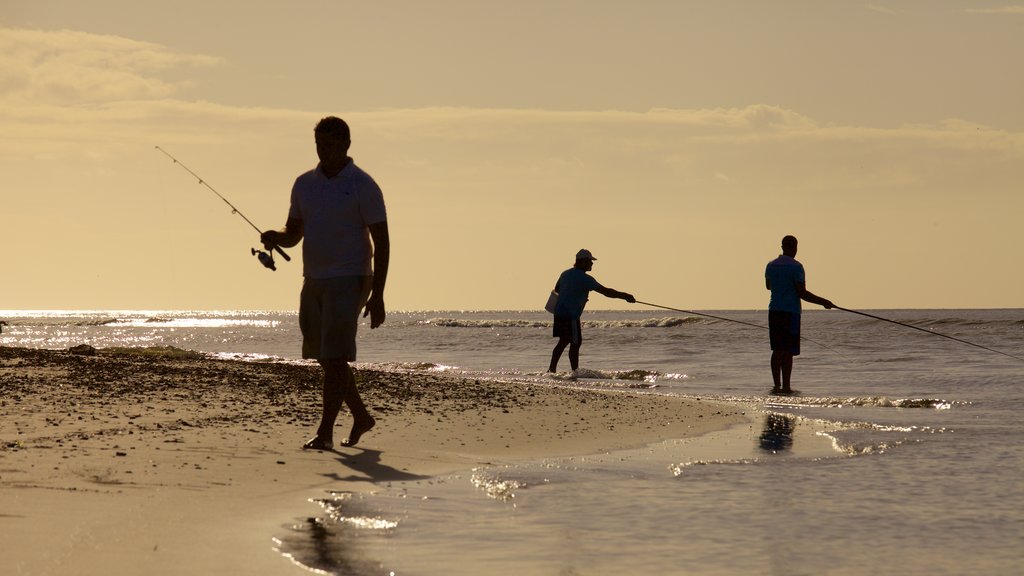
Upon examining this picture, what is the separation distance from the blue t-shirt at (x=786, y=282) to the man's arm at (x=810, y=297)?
0.14ft

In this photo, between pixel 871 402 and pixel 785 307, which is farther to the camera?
pixel 785 307

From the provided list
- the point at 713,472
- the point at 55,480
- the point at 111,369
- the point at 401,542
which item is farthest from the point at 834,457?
the point at 111,369

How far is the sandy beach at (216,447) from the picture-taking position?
12.5 feet

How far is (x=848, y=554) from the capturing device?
4176 mm

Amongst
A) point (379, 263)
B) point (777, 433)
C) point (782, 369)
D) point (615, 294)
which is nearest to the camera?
point (379, 263)

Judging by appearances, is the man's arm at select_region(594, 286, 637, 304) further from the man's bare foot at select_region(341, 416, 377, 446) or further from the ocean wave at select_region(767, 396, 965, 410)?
the man's bare foot at select_region(341, 416, 377, 446)

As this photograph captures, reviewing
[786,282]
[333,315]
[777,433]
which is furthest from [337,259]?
[786,282]

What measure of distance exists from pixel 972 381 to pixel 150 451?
36.9 feet

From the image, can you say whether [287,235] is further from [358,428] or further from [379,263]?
[358,428]

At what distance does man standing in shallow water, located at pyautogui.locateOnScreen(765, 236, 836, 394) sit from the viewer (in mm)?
13250

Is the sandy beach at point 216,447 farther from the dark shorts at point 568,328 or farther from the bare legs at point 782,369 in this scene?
the dark shorts at point 568,328

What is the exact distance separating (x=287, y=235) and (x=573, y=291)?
9.89 metres

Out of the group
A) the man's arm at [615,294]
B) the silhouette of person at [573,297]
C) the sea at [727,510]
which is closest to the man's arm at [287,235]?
the sea at [727,510]

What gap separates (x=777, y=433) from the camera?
8.41m
